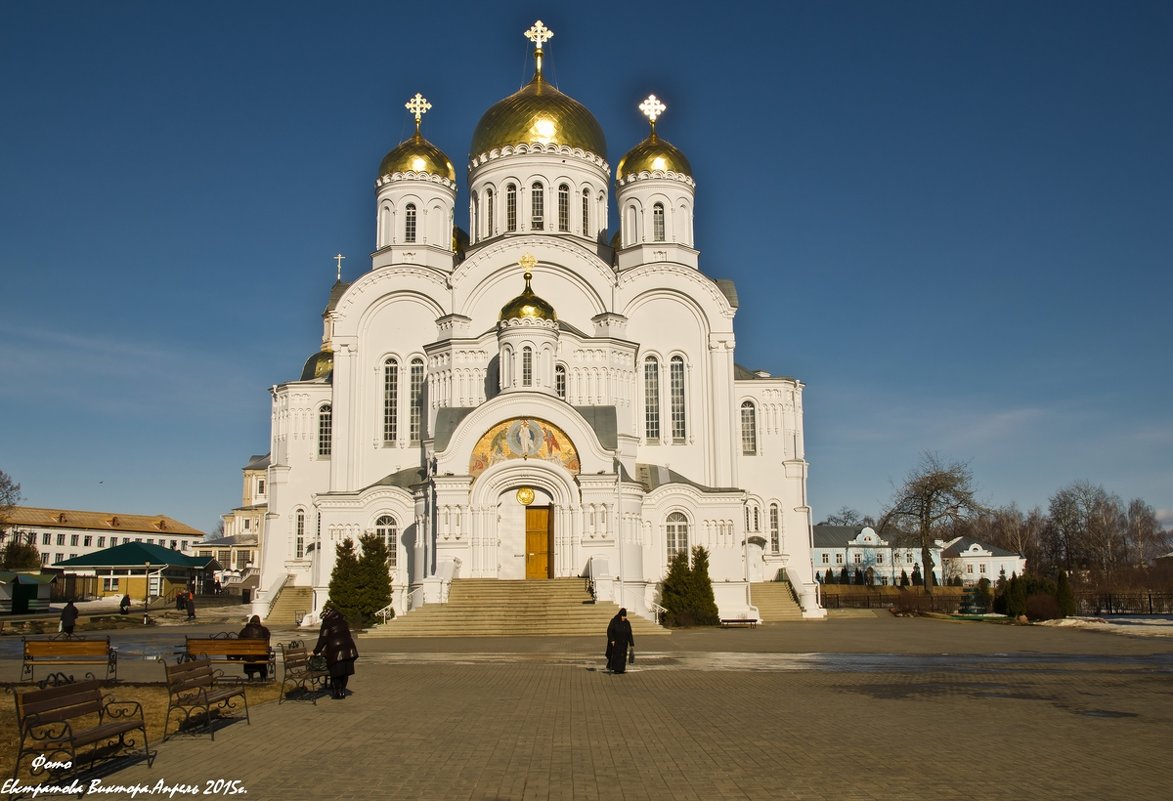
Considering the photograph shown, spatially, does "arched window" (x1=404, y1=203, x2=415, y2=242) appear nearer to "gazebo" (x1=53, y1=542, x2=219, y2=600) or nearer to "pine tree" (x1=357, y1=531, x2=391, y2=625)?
"pine tree" (x1=357, y1=531, x2=391, y2=625)

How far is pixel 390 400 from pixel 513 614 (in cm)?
1250

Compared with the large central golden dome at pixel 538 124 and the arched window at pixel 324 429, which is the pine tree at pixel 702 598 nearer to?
the arched window at pixel 324 429

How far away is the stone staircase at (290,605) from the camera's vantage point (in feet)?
114

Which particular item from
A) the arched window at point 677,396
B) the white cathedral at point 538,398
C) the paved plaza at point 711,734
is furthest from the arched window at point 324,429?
the paved plaza at point 711,734

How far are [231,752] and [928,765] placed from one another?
5979 millimetres

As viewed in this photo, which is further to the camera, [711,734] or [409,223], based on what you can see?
[409,223]

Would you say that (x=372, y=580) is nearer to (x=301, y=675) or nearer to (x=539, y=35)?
(x=301, y=675)

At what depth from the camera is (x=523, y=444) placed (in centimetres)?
3031

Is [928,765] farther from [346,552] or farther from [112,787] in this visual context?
[346,552]

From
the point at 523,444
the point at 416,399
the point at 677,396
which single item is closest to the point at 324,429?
the point at 416,399

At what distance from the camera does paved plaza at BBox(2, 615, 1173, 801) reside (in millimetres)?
7973

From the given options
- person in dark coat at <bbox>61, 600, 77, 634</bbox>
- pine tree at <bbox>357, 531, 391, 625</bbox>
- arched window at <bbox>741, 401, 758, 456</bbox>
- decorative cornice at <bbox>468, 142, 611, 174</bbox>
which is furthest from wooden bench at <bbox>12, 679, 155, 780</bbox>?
decorative cornice at <bbox>468, 142, 611, 174</bbox>

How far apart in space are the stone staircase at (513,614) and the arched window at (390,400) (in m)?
9.43

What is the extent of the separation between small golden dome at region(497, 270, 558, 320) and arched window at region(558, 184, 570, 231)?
20.9ft
